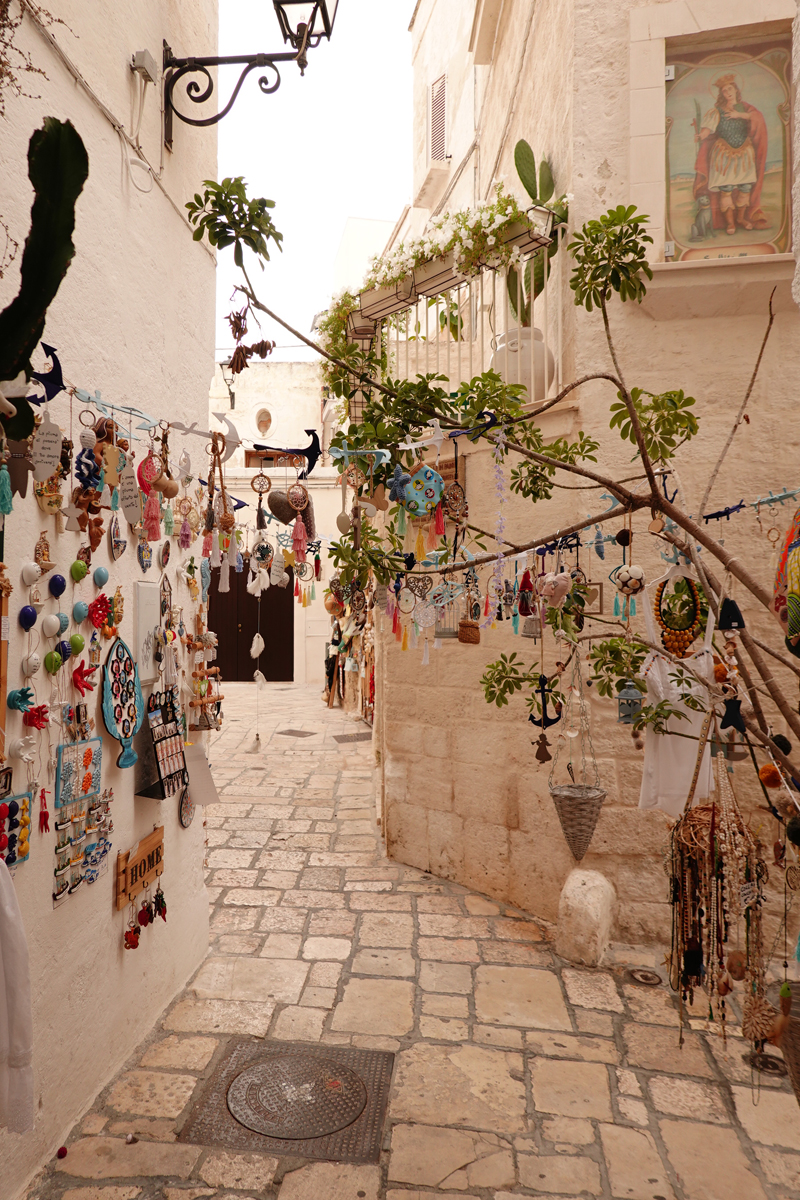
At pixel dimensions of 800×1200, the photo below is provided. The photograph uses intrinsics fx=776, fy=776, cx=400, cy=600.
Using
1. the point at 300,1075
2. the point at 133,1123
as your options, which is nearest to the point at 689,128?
the point at 300,1075

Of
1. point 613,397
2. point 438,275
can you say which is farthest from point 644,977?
point 438,275

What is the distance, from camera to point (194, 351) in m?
3.93

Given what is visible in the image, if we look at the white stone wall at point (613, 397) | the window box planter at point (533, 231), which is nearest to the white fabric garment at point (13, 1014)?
the white stone wall at point (613, 397)

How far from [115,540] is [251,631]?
13.7m

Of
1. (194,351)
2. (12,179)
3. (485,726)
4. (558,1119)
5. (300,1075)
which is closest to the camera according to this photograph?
(12,179)

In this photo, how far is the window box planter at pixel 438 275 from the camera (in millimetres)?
4879

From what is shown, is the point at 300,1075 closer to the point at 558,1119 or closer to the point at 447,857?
the point at 558,1119

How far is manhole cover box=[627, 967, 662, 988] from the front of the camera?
13.1ft

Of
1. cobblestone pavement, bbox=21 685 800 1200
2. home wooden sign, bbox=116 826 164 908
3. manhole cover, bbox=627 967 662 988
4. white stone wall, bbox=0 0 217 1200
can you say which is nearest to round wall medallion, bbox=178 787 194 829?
white stone wall, bbox=0 0 217 1200

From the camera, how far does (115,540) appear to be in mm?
3029

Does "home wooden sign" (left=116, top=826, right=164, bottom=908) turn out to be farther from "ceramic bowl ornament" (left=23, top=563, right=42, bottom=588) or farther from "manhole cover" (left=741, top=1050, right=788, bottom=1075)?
"manhole cover" (left=741, top=1050, right=788, bottom=1075)

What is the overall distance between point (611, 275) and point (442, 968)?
11.4ft

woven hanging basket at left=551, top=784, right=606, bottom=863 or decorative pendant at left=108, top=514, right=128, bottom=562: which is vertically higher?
decorative pendant at left=108, top=514, right=128, bottom=562

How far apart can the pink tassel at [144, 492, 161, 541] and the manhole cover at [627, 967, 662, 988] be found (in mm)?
3270
